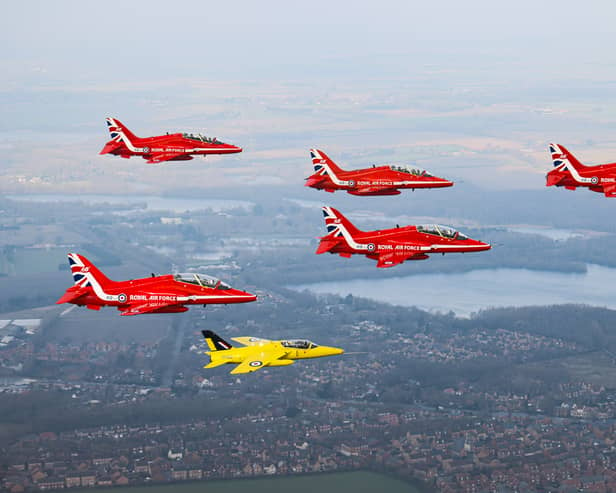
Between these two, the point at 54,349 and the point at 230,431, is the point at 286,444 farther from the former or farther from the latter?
the point at 54,349

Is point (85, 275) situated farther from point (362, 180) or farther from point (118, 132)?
point (362, 180)

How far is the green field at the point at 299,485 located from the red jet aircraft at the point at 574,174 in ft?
166

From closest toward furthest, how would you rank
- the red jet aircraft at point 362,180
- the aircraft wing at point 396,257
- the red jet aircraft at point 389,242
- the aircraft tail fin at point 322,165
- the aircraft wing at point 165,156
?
the aircraft wing at point 396,257 < the red jet aircraft at point 389,242 < the red jet aircraft at point 362,180 < the aircraft tail fin at point 322,165 < the aircraft wing at point 165,156

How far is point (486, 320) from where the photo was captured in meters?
189

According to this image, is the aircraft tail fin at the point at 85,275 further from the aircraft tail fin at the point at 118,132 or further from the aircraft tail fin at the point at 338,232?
the aircraft tail fin at the point at 338,232

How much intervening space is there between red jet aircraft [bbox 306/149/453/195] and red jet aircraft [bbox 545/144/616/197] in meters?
6.82

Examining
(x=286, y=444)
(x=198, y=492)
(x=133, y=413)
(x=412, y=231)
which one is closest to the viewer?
(x=412, y=231)

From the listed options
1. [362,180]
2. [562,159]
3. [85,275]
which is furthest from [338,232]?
[85,275]

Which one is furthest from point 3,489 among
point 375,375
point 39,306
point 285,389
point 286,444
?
point 39,306

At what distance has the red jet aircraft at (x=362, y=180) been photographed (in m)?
72.9

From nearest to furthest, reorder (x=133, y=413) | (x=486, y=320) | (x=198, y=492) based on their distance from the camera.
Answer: (x=198, y=492), (x=133, y=413), (x=486, y=320)

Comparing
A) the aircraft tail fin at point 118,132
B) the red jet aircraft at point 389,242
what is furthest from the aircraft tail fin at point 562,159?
the aircraft tail fin at point 118,132

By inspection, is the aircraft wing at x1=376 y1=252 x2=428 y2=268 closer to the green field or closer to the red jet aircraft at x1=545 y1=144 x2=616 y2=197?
the red jet aircraft at x1=545 y1=144 x2=616 y2=197

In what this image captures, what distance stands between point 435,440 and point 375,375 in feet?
87.0
